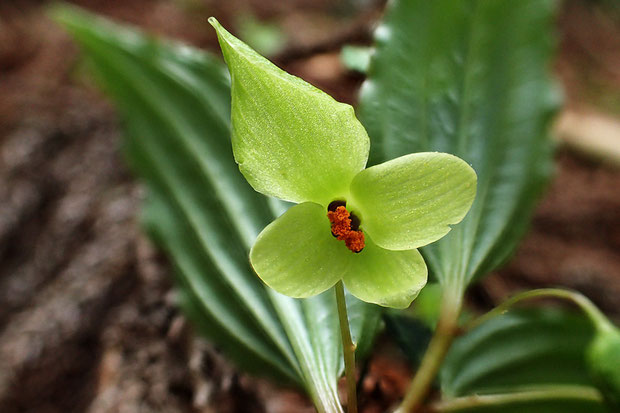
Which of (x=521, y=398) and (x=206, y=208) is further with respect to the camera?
(x=206, y=208)

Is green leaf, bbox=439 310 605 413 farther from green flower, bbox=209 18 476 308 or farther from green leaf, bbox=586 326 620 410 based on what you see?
Result: green flower, bbox=209 18 476 308

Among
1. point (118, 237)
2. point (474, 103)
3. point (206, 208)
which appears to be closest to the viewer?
point (474, 103)

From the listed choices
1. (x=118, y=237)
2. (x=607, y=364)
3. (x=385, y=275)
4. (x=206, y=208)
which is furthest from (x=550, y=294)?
(x=118, y=237)

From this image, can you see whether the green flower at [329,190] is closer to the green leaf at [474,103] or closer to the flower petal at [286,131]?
the flower petal at [286,131]

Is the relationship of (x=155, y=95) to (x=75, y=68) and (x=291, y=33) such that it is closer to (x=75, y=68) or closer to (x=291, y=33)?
(x=75, y=68)

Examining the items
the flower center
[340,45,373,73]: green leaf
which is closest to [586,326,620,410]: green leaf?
the flower center

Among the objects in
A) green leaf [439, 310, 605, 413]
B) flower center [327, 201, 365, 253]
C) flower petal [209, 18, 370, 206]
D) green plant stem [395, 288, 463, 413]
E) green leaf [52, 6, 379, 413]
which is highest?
flower petal [209, 18, 370, 206]

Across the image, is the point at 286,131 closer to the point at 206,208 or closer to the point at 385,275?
the point at 385,275

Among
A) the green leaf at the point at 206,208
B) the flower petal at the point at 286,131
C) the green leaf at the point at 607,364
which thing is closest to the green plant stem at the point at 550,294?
the green leaf at the point at 607,364
